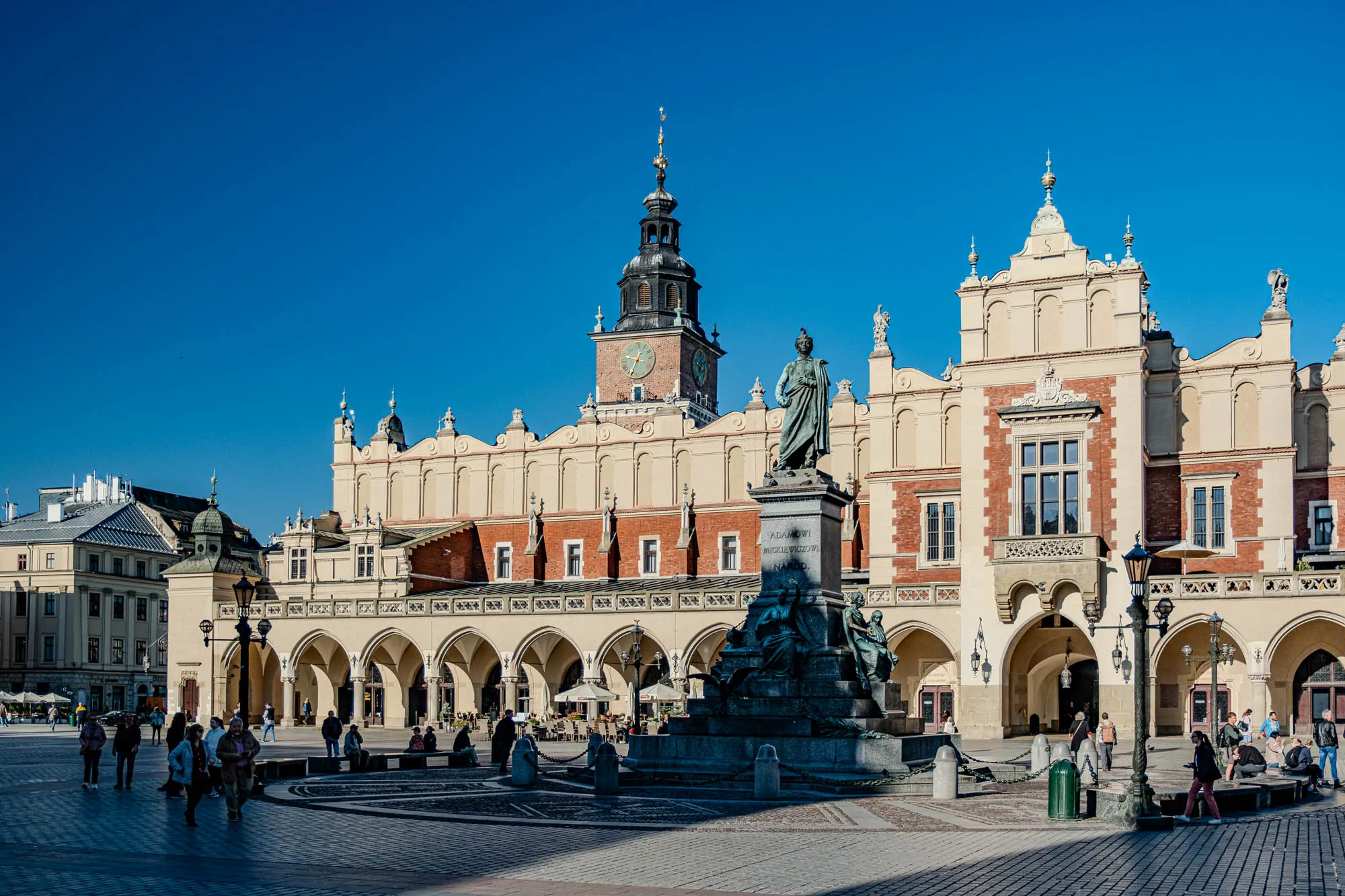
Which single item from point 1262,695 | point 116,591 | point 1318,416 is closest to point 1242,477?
point 1318,416

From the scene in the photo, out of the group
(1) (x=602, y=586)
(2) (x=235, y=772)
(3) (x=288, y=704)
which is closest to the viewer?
(2) (x=235, y=772)

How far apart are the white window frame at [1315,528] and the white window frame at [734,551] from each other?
20.0 metres

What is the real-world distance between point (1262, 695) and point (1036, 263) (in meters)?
14.6

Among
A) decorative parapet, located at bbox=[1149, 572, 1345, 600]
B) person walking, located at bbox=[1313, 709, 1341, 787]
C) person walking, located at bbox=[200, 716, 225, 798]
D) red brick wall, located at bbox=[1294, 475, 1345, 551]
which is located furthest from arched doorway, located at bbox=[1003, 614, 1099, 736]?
person walking, located at bbox=[200, 716, 225, 798]

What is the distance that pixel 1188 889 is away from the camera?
14062mm

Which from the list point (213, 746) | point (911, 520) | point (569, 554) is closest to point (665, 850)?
point (213, 746)

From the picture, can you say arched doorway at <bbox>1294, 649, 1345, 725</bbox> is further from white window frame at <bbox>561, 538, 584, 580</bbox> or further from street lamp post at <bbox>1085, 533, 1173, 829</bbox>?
street lamp post at <bbox>1085, 533, 1173, 829</bbox>

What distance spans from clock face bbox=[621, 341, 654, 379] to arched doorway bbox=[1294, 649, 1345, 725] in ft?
131

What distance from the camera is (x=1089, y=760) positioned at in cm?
2592

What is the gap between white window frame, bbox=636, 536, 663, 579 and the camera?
6003 centimetres

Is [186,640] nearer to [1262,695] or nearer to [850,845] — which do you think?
[1262,695]

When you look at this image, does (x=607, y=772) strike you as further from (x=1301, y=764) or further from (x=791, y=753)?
(x=1301, y=764)

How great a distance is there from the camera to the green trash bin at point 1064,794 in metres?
19.7

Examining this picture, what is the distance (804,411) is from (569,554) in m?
35.2
